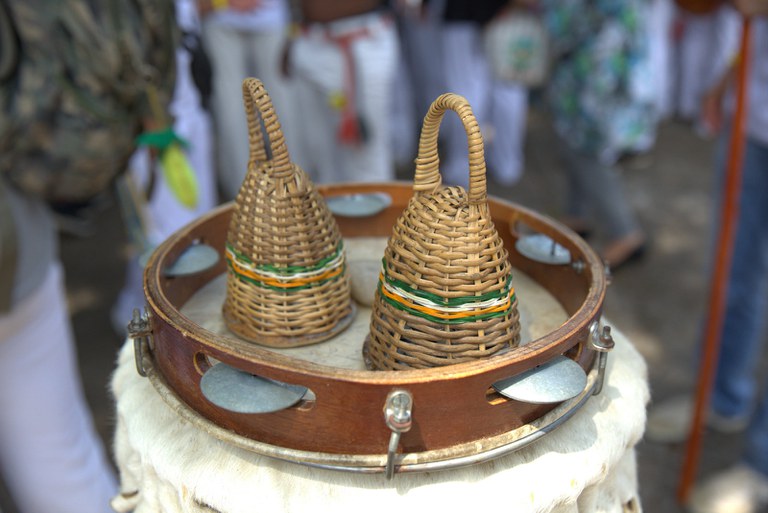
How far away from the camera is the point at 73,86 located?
133 cm

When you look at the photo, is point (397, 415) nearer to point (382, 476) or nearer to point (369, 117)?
point (382, 476)

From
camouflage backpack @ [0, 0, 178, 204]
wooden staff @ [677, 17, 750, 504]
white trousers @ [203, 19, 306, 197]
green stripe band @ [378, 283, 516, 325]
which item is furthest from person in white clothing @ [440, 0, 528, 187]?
green stripe band @ [378, 283, 516, 325]

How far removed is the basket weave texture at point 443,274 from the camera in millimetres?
771

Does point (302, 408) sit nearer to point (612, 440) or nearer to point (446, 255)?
point (446, 255)

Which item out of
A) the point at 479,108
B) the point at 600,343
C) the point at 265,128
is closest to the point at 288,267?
the point at 265,128

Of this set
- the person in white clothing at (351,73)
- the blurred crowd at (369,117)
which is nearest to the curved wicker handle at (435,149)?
the blurred crowd at (369,117)

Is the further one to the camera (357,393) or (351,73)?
(351,73)

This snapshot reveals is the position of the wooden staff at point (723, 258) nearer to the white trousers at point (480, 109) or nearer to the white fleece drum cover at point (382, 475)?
the white fleece drum cover at point (382, 475)

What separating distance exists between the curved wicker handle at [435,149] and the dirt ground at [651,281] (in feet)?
3.68

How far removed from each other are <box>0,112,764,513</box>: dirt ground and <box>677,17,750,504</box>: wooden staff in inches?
6.2

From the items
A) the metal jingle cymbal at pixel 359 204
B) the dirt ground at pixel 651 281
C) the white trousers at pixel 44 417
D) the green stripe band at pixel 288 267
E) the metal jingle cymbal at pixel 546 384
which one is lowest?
the dirt ground at pixel 651 281

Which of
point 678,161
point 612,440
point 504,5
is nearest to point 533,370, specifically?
point 612,440

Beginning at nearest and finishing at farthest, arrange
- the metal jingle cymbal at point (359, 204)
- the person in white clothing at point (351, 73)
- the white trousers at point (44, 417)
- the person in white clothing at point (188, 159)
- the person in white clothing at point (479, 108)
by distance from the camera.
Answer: the metal jingle cymbal at point (359, 204) < the white trousers at point (44, 417) < the person in white clothing at point (188, 159) < the person in white clothing at point (351, 73) < the person in white clothing at point (479, 108)

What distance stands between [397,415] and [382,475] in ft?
0.36
